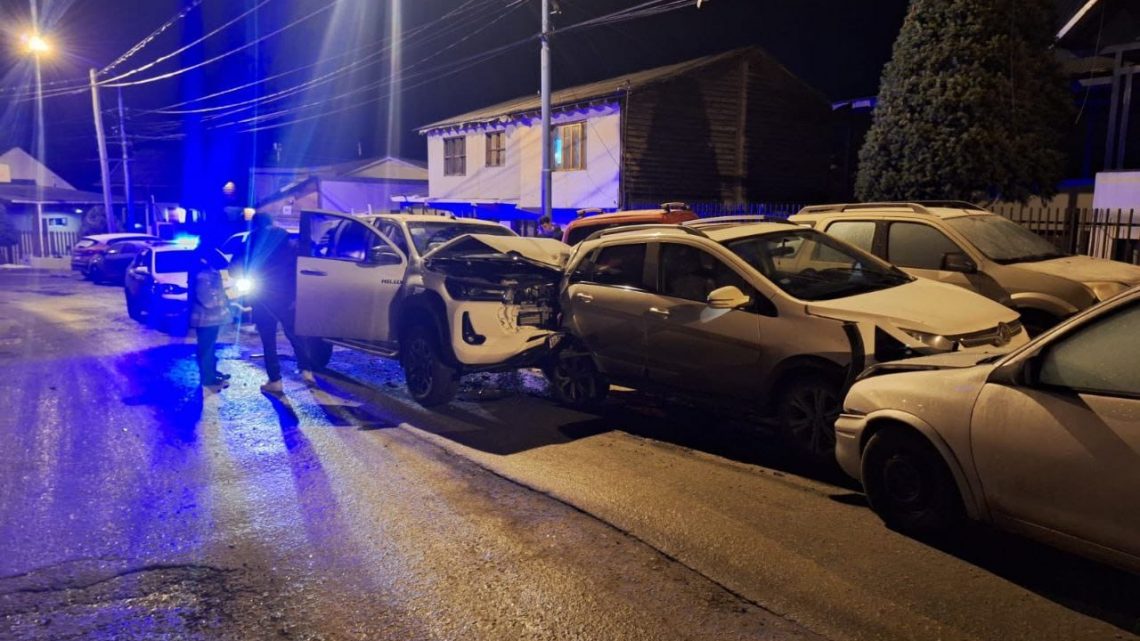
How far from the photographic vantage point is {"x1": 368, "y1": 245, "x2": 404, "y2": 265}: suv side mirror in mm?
8555

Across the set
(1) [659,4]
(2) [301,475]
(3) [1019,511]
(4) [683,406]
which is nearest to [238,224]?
(2) [301,475]

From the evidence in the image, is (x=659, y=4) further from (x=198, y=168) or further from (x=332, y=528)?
(x=198, y=168)

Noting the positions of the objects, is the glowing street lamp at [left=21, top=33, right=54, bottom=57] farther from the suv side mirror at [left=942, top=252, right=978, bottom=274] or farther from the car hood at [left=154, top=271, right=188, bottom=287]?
the suv side mirror at [left=942, top=252, right=978, bottom=274]

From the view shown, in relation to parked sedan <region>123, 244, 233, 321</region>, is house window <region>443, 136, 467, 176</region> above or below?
above

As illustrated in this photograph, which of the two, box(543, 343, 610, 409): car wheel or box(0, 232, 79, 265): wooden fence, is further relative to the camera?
box(0, 232, 79, 265): wooden fence

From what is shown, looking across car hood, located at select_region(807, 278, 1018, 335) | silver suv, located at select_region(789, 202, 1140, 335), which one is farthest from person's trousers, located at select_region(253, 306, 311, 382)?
silver suv, located at select_region(789, 202, 1140, 335)

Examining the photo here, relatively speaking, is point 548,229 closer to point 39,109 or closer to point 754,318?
point 754,318

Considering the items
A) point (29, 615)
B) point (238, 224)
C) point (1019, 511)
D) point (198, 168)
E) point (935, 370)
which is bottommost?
point (29, 615)

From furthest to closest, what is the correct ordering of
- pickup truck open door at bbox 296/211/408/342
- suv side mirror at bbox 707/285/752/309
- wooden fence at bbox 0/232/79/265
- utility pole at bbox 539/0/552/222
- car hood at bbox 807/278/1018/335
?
wooden fence at bbox 0/232/79/265
utility pole at bbox 539/0/552/222
pickup truck open door at bbox 296/211/408/342
suv side mirror at bbox 707/285/752/309
car hood at bbox 807/278/1018/335

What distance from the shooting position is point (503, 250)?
798cm

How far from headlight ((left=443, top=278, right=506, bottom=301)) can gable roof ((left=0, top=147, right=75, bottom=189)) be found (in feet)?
190

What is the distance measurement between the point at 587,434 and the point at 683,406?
56.0 inches

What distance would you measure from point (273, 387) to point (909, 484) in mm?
6750

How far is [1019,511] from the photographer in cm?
387
